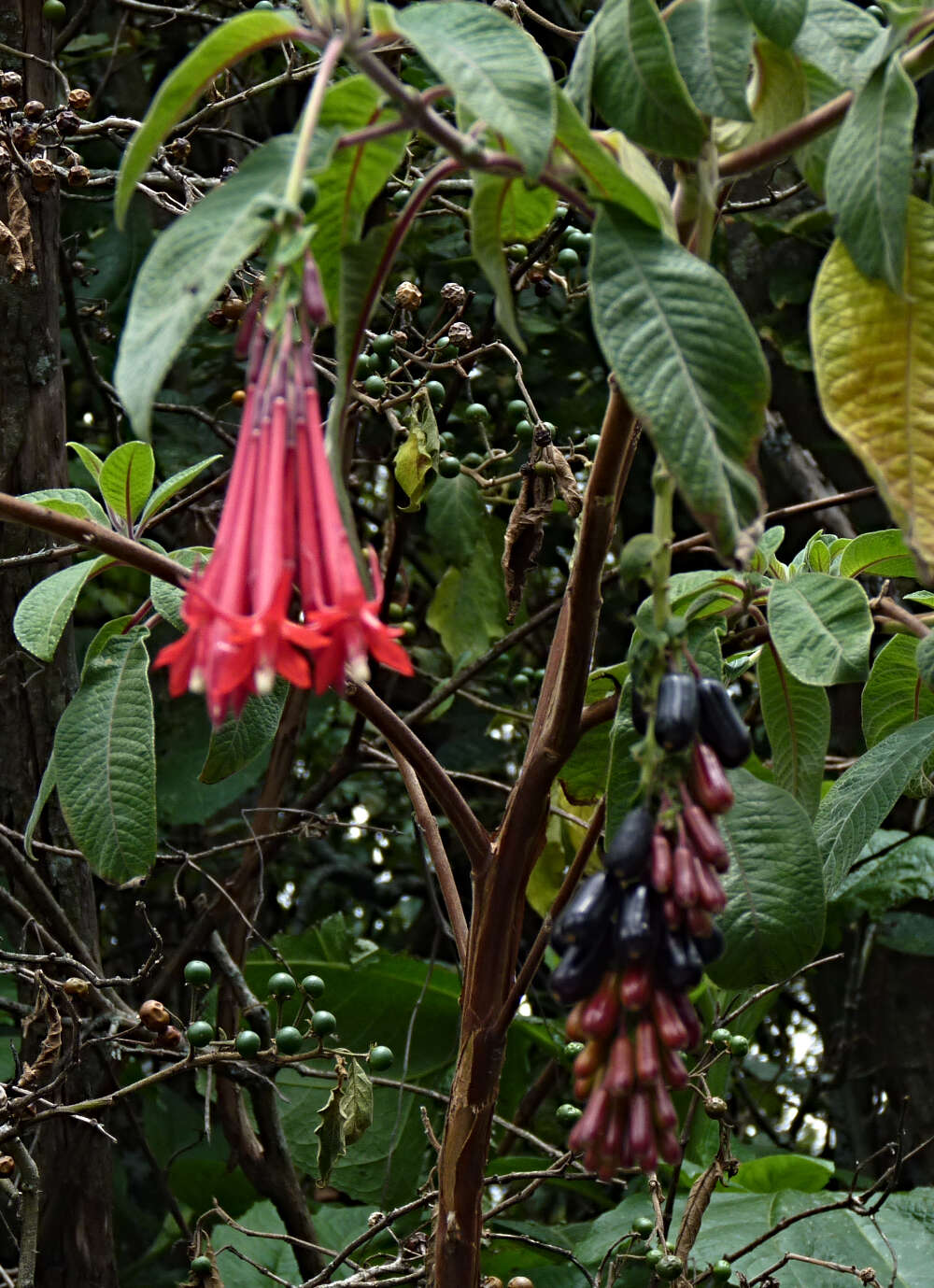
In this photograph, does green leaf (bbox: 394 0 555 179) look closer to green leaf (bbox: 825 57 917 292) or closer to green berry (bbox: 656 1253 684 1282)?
green leaf (bbox: 825 57 917 292)

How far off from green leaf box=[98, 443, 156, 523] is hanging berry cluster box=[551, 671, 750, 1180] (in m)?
0.57

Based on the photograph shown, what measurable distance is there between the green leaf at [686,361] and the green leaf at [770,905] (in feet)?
1.04

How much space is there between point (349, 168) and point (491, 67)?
0.10m

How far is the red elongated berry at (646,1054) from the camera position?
550mm

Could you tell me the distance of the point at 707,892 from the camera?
0.55 meters

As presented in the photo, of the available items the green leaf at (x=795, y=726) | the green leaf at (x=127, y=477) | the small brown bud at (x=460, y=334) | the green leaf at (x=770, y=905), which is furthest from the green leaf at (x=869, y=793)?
the small brown bud at (x=460, y=334)

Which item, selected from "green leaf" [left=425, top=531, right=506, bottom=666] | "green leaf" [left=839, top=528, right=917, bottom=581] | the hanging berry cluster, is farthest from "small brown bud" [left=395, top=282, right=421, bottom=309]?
the hanging berry cluster

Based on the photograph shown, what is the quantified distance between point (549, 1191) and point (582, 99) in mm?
2368

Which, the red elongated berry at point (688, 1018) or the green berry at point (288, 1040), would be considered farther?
the green berry at point (288, 1040)

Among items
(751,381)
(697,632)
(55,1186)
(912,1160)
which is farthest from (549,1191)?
(751,381)

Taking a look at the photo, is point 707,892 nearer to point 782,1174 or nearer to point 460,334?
point 460,334

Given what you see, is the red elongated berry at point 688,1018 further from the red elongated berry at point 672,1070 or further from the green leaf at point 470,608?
the green leaf at point 470,608

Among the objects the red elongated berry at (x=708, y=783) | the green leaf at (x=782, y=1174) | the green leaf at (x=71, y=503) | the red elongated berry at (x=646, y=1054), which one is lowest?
the green leaf at (x=782, y=1174)

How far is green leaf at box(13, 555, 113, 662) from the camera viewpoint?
0.96 meters
